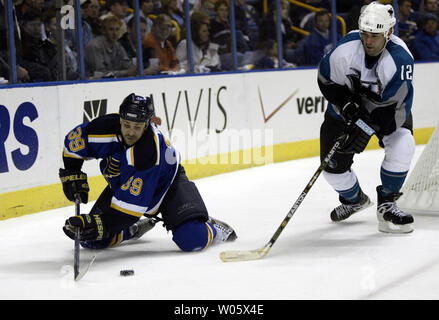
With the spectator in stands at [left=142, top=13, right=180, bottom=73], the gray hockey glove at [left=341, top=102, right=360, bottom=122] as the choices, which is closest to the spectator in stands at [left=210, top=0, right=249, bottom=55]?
the spectator in stands at [left=142, top=13, right=180, bottom=73]

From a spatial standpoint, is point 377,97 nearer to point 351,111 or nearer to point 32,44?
point 351,111

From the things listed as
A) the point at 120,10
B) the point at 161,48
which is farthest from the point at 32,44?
the point at 161,48

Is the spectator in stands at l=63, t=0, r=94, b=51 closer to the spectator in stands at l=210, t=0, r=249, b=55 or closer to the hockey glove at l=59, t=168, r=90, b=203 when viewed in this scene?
the spectator in stands at l=210, t=0, r=249, b=55

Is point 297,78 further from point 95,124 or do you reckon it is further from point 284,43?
point 95,124

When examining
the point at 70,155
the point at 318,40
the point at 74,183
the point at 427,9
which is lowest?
the point at 74,183

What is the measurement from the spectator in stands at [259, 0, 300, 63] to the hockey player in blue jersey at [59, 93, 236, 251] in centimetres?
348

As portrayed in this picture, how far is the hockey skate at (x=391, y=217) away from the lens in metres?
3.62

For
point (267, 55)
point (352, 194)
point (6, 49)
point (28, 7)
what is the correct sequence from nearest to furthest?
point (352, 194) < point (6, 49) < point (28, 7) < point (267, 55)

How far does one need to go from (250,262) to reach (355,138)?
0.88 m

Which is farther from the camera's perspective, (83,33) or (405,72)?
(83,33)

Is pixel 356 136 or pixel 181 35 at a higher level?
pixel 181 35

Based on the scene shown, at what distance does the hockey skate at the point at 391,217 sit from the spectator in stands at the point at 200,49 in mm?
2656

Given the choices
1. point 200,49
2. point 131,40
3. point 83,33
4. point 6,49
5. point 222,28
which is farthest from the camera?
point 222,28

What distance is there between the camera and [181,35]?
598 centimetres
